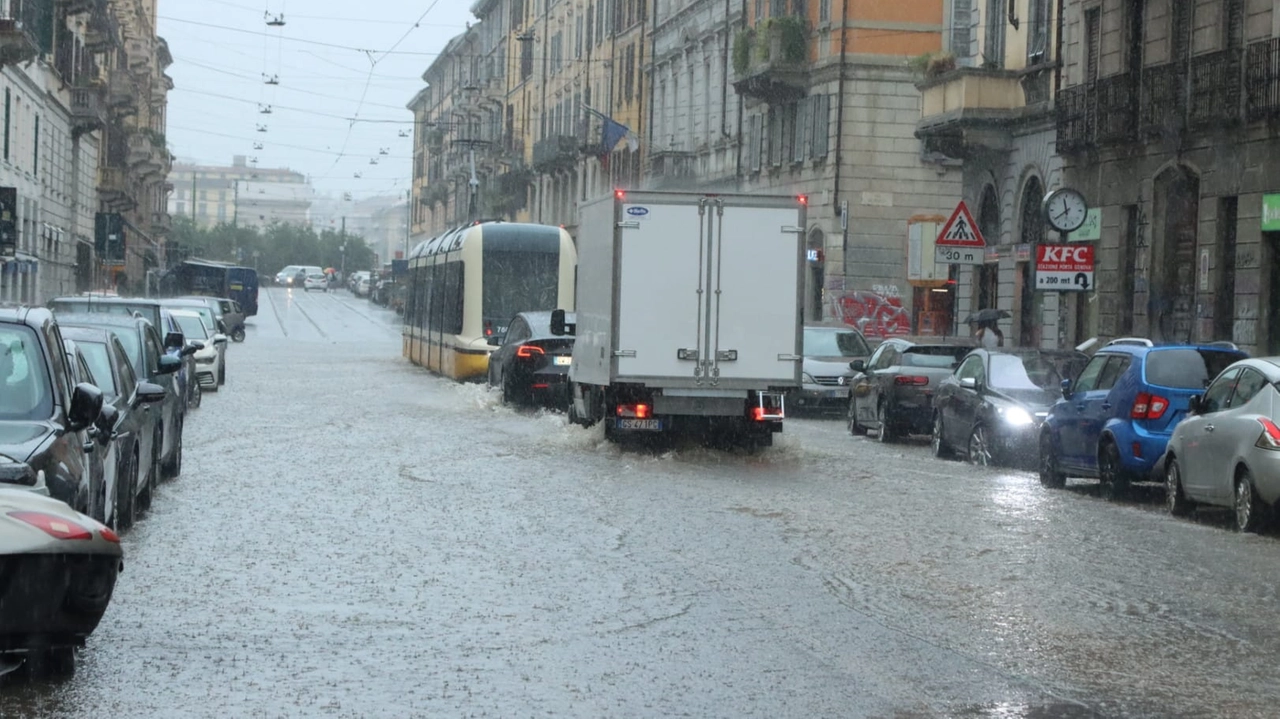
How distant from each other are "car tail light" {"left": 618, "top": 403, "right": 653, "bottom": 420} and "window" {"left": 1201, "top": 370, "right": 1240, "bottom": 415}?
647 cm

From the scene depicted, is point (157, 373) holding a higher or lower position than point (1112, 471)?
higher

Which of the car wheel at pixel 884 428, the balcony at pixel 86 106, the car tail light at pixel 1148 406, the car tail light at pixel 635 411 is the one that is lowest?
the car wheel at pixel 884 428

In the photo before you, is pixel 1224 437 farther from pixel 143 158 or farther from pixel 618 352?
pixel 143 158

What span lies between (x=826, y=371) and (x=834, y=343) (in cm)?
123

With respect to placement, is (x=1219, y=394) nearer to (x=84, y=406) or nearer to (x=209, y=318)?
(x=84, y=406)

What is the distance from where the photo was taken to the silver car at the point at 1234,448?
14320 mm

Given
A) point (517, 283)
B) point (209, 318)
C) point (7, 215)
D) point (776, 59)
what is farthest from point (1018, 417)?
point (776, 59)

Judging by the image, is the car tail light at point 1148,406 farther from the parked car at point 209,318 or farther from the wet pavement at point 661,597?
the parked car at point 209,318

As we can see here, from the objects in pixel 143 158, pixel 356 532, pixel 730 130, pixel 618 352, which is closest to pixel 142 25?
pixel 143 158

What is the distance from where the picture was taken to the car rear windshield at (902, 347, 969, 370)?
26188 millimetres

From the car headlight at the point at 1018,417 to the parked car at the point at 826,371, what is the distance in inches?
375

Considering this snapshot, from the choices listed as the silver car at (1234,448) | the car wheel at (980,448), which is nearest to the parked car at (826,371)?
the car wheel at (980,448)

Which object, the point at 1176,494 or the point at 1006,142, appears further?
the point at 1006,142

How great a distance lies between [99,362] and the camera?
14.2 metres
